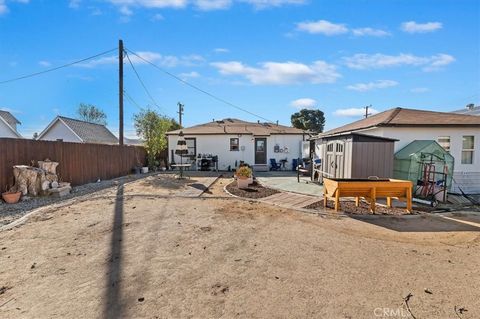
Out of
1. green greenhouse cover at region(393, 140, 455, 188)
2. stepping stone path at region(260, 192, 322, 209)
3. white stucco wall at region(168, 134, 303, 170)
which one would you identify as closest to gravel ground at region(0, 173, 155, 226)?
stepping stone path at region(260, 192, 322, 209)

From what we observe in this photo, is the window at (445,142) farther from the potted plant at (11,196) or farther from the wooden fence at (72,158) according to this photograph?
the potted plant at (11,196)

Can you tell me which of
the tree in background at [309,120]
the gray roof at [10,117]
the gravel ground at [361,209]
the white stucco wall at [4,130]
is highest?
the tree in background at [309,120]

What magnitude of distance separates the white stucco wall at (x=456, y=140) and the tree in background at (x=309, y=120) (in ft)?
76.6

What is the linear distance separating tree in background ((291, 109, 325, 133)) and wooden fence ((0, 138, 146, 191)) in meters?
24.1

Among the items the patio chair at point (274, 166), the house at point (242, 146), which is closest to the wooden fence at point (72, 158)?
the house at point (242, 146)

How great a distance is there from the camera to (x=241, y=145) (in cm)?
1923

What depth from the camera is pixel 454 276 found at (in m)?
3.51

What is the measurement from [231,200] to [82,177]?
713 cm

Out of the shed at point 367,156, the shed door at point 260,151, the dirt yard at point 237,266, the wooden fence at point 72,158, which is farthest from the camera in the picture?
the shed door at point 260,151

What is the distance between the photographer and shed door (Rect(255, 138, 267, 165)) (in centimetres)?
1950

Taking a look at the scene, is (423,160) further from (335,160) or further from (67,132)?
(67,132)

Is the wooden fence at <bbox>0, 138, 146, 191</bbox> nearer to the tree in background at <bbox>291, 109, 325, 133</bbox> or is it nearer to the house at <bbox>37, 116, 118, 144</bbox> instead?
→ the house at <bbox>37, 116, 118, 144</bbox>

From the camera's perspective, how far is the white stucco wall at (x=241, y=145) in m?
19.3

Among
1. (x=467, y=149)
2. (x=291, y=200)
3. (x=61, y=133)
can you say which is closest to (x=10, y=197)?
(x=291, y=200)
